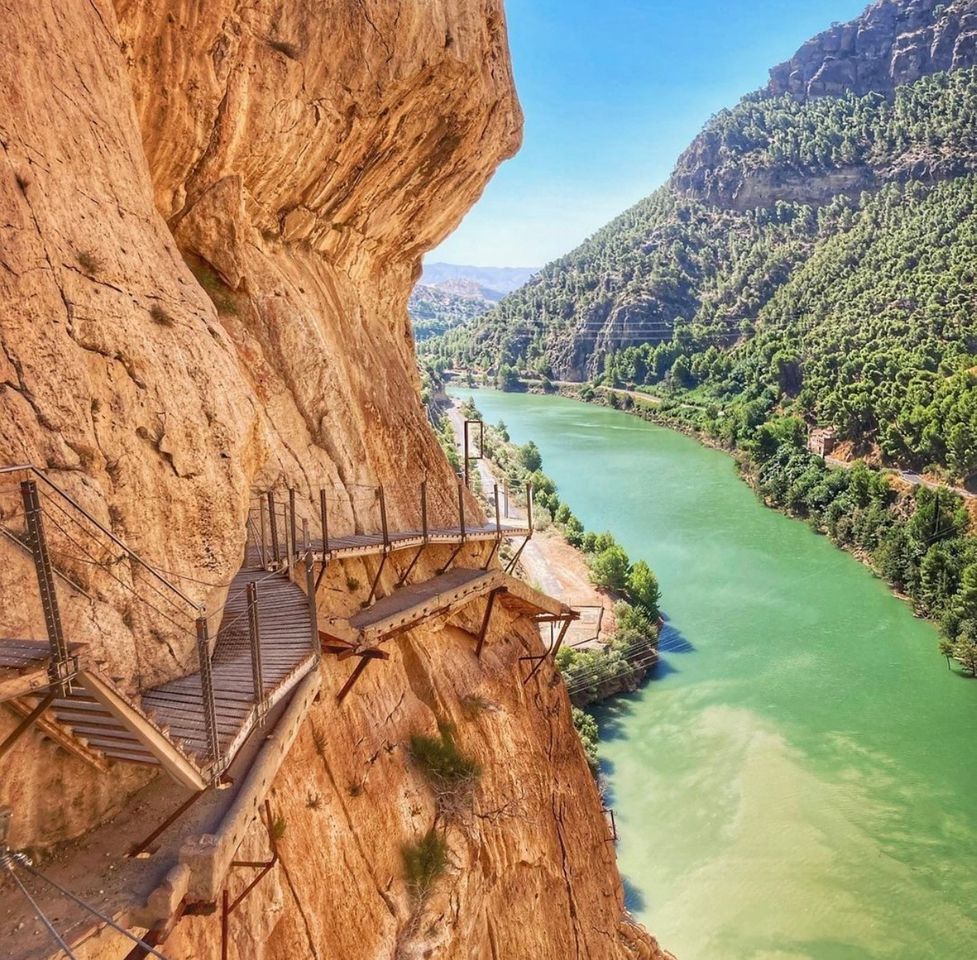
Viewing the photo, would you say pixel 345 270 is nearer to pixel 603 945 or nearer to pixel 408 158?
pixel 408 158

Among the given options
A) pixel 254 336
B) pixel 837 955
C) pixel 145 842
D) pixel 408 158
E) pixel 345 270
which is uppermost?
pixel 408 158

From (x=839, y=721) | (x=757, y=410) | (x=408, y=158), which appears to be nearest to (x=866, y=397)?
(x=757, y=410)

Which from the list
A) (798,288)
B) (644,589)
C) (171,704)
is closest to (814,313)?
(798,288)

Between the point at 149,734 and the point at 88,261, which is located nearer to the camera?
the point at 149,734

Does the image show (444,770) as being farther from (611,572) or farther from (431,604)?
(611,572)

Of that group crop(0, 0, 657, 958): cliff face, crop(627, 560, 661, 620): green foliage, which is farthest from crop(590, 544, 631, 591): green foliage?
crop(0, 0, 657, 958): cliff face

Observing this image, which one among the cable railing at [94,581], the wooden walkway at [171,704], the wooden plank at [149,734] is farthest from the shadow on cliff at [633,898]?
the wooden plank at [149,734]
